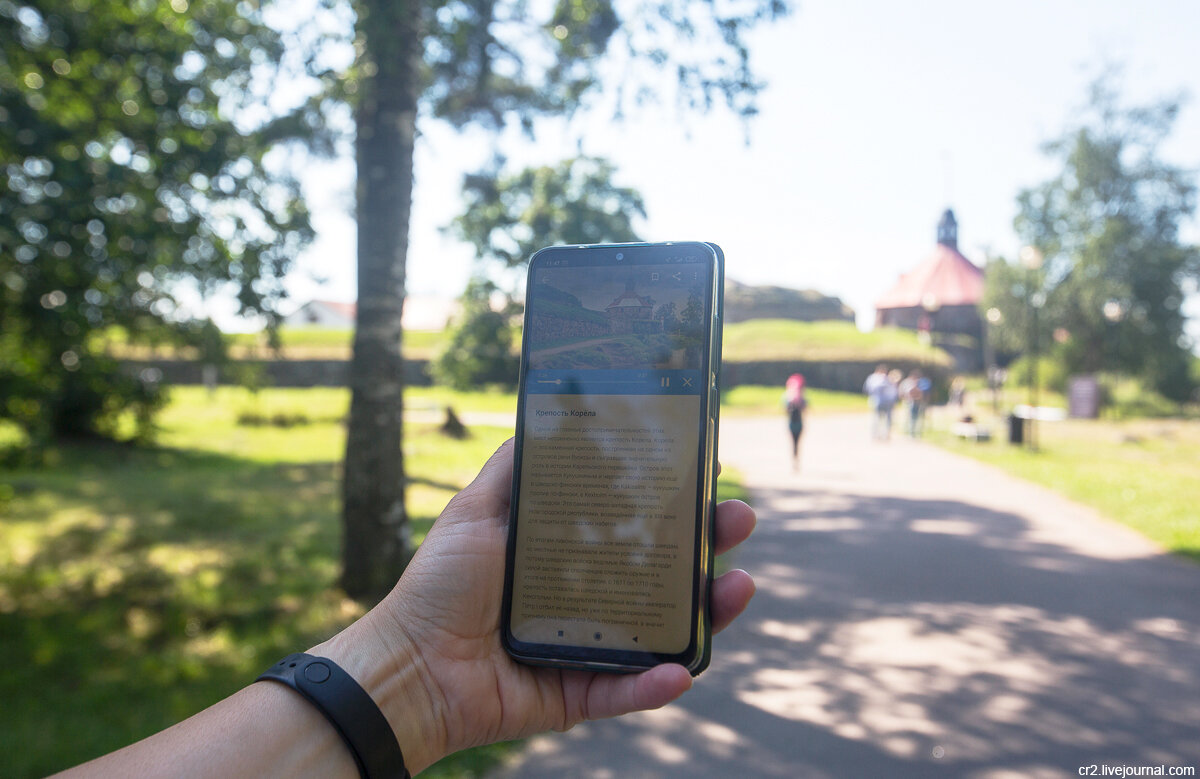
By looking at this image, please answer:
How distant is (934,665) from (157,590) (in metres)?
6.51

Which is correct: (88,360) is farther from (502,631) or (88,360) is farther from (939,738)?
(939,738)

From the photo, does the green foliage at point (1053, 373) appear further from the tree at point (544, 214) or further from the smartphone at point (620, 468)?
the smartphone at point (620, 468)

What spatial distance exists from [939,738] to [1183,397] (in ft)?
132

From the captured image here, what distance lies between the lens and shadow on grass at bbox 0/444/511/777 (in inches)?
174

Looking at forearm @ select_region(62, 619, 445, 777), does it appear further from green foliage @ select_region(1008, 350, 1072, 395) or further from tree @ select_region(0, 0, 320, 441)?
green foliage @ select_region(1008, 350, 1072, 395)

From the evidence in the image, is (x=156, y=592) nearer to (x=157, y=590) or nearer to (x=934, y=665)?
(x=157, y=590)

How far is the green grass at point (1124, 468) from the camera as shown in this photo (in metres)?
9.34

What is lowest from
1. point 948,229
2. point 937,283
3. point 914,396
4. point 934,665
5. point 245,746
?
point 934,665

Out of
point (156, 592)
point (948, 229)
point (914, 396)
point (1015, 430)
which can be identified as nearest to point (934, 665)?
point (948, 229)

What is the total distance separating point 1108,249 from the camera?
2977 cm

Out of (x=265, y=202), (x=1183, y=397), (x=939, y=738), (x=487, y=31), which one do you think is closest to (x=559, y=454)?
(x=939, y=738)

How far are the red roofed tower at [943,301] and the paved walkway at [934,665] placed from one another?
2.47 m

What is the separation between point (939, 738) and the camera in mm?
3867

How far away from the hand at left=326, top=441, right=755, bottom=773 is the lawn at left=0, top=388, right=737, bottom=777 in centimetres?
27
